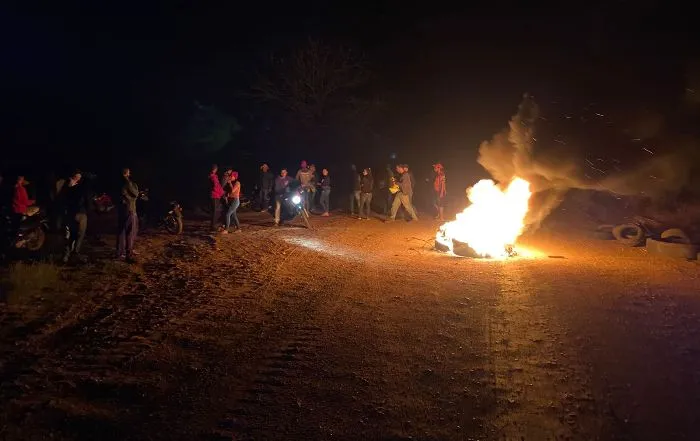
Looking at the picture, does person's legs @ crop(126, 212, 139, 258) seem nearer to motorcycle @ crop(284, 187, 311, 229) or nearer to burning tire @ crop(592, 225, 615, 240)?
motorcycle @ crop(284, 187, 311, 229)

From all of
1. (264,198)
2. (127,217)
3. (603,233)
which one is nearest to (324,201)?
(264,198)

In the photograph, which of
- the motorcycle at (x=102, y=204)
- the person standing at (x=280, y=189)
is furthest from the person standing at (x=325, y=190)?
the motorcycle at (x=102, y=204)

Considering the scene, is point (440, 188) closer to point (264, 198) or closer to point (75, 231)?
point (264, 198)

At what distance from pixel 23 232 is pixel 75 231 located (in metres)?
1.91

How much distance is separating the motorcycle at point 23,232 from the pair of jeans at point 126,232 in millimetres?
2325

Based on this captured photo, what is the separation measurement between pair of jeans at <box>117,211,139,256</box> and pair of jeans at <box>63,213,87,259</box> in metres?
0.69

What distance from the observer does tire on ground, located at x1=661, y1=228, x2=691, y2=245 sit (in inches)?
527

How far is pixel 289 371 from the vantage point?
19.7 feet

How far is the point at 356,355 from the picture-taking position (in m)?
6.46

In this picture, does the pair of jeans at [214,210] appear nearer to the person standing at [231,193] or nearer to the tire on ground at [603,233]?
the person standing at [231,193]

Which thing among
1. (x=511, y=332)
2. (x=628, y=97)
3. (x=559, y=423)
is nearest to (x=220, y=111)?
(x=628, y=97)

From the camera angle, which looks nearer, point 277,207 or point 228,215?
point 228,215

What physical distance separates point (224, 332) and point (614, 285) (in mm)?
6812

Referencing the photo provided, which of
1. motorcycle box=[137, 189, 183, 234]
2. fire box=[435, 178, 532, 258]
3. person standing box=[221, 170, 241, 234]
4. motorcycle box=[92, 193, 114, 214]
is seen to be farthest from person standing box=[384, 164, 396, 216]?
motorcycle box=[92, 193, 114, 214]
